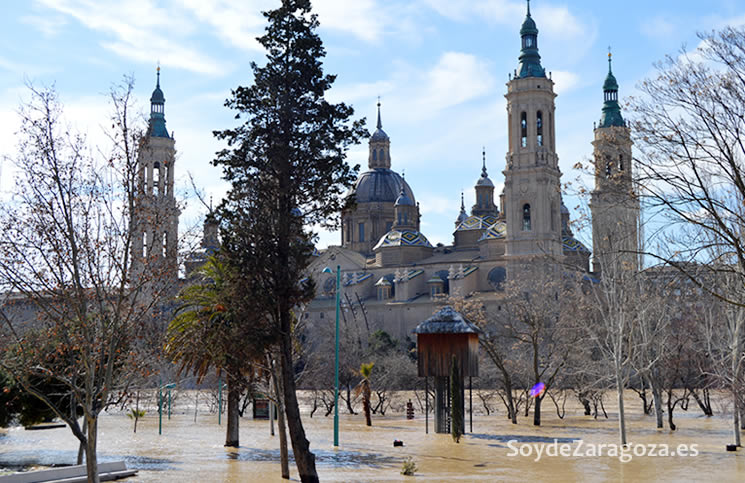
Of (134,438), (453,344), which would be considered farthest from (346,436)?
(134,438)

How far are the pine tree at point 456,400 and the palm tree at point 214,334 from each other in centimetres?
774

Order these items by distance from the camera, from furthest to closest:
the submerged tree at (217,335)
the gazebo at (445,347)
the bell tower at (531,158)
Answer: the bell tower at (531,158), the gazebo at (445,347), the submerged tree at (217,335)

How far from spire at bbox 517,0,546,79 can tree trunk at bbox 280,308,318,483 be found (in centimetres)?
6107

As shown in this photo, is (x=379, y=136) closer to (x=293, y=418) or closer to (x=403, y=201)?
(x=403, y=201)

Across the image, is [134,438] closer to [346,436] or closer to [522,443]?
[346,436]

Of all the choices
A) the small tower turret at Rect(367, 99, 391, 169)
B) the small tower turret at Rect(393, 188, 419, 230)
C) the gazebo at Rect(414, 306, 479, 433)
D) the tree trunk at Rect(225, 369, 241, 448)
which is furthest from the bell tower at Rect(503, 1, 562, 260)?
the tree trunk at Rect(225, 369, 241, 448)

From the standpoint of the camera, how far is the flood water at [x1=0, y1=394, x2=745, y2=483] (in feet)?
73.4

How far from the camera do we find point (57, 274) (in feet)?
46.7

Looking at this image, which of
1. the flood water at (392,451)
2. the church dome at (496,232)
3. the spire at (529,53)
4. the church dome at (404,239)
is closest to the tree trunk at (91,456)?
the flood water at (392,451)

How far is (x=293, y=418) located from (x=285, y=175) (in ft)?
18.1

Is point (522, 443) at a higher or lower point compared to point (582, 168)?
lower

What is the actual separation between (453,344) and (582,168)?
20172 mm

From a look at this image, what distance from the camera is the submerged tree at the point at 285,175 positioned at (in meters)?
19.6

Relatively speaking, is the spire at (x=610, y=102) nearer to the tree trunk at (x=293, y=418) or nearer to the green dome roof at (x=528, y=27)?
the green dome roof at (x=528, y=27)
